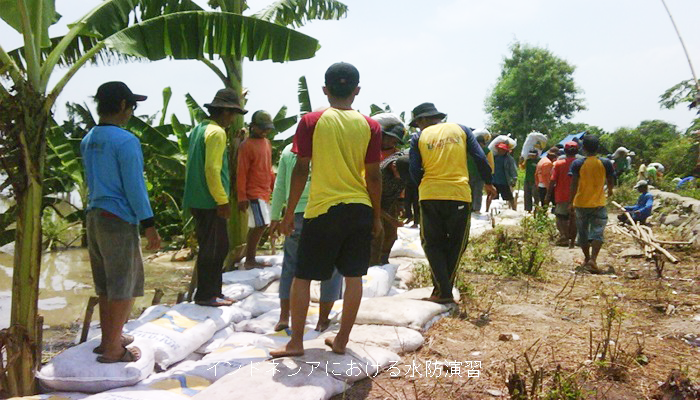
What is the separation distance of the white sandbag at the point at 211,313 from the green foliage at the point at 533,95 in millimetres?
29459

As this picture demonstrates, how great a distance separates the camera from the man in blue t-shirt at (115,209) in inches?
117

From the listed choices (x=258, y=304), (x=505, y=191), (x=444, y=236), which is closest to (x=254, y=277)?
(x=258, y=304)

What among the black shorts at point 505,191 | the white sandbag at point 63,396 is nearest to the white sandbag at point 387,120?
the white sandbag at point 63,396

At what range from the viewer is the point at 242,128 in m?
6.20

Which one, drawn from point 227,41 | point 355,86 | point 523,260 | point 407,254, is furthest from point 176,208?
point 355,86

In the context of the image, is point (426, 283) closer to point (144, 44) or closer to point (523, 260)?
point (523, 260)

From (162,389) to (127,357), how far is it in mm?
339

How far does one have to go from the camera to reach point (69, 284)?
6691 mm

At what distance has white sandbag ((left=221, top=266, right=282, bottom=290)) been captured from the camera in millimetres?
4884

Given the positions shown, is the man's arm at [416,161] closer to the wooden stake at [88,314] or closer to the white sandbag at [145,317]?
the white sandbag at [145,317]

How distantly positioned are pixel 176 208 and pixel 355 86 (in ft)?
23.6

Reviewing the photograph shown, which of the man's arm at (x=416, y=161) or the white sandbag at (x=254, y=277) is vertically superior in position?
the man's arm at (x=416, y=161)

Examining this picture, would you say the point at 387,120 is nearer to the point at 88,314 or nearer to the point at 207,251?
the point at 207,251

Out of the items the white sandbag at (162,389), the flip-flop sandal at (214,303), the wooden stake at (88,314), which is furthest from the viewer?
the flip-flop sandal at (214,303)
